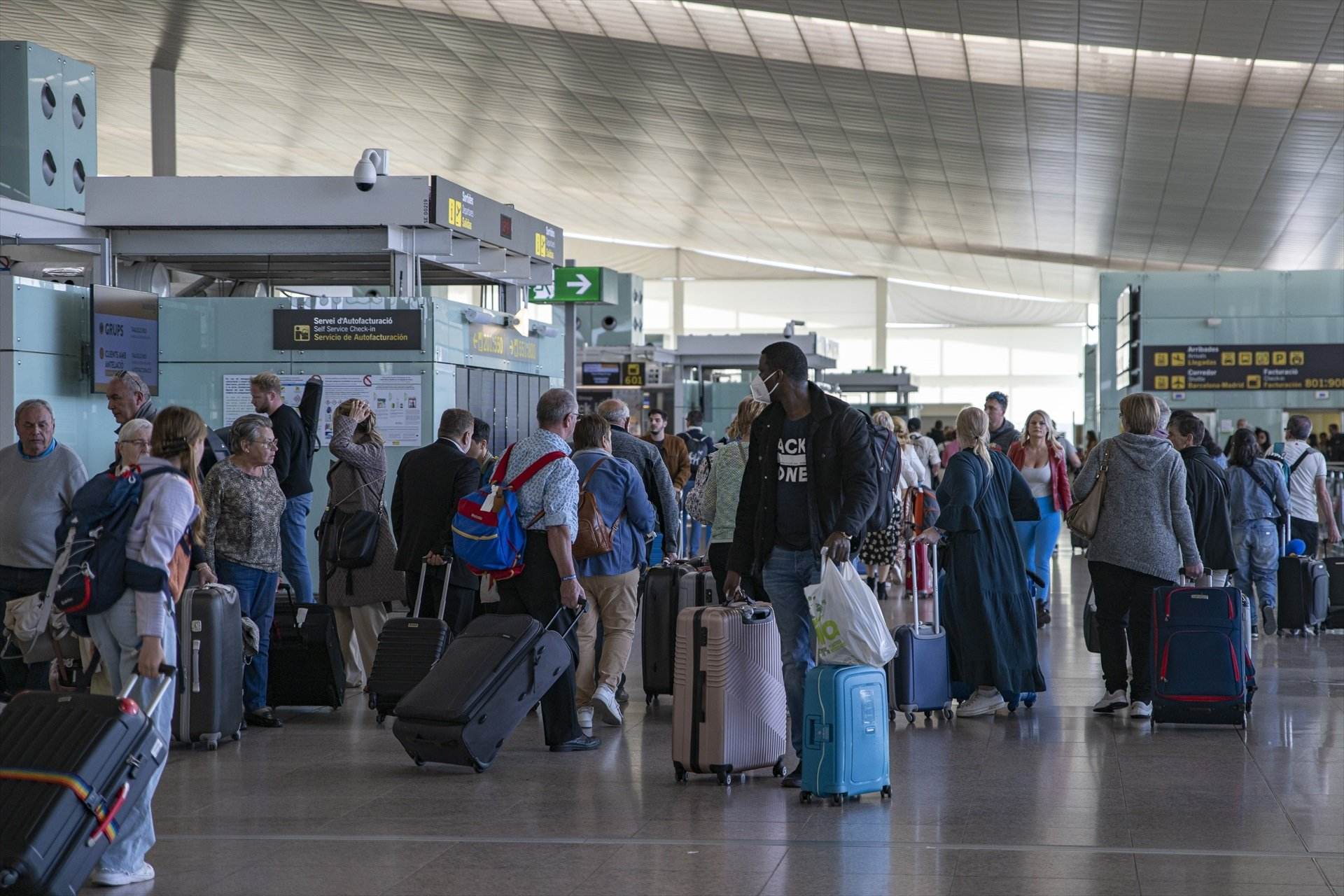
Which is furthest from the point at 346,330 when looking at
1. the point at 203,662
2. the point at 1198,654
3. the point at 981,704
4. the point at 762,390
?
the point at 1198,654

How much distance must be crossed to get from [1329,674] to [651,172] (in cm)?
2804

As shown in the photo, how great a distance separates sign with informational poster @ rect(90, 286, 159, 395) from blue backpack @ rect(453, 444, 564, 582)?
4.54 meters

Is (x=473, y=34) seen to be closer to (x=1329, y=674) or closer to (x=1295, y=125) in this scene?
(x=1295, y=125)

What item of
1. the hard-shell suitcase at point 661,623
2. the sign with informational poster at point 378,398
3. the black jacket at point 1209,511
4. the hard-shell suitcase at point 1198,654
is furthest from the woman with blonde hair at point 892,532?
the sign with informational poster at point 378,398

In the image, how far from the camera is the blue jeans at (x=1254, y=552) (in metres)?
11.5

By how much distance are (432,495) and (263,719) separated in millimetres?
1371

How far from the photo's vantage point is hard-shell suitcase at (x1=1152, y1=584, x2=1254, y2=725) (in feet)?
23.7

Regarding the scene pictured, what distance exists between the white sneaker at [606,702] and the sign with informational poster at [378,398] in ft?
13.9

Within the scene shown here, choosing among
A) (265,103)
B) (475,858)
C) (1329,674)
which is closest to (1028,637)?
(1329,674)

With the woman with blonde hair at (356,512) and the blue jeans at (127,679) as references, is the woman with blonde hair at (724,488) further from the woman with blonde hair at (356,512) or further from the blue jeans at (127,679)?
the blue jeans at (127,679)

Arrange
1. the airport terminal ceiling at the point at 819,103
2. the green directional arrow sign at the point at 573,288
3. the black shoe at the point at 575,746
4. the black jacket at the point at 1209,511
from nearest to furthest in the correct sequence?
the black shoe at the point at 575,746, the black jacket at the point at 1209,511, the airport terminal ceiling at the point at 819,103, the green directional arrow sign at the point at 573,288

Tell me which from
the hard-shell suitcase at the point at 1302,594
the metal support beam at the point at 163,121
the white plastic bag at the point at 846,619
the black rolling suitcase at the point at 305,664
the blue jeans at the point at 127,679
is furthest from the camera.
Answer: the metal support beam at the point at 163,121

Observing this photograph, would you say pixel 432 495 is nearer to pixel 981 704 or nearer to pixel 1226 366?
pixel 981 704

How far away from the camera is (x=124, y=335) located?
10.8 meters
